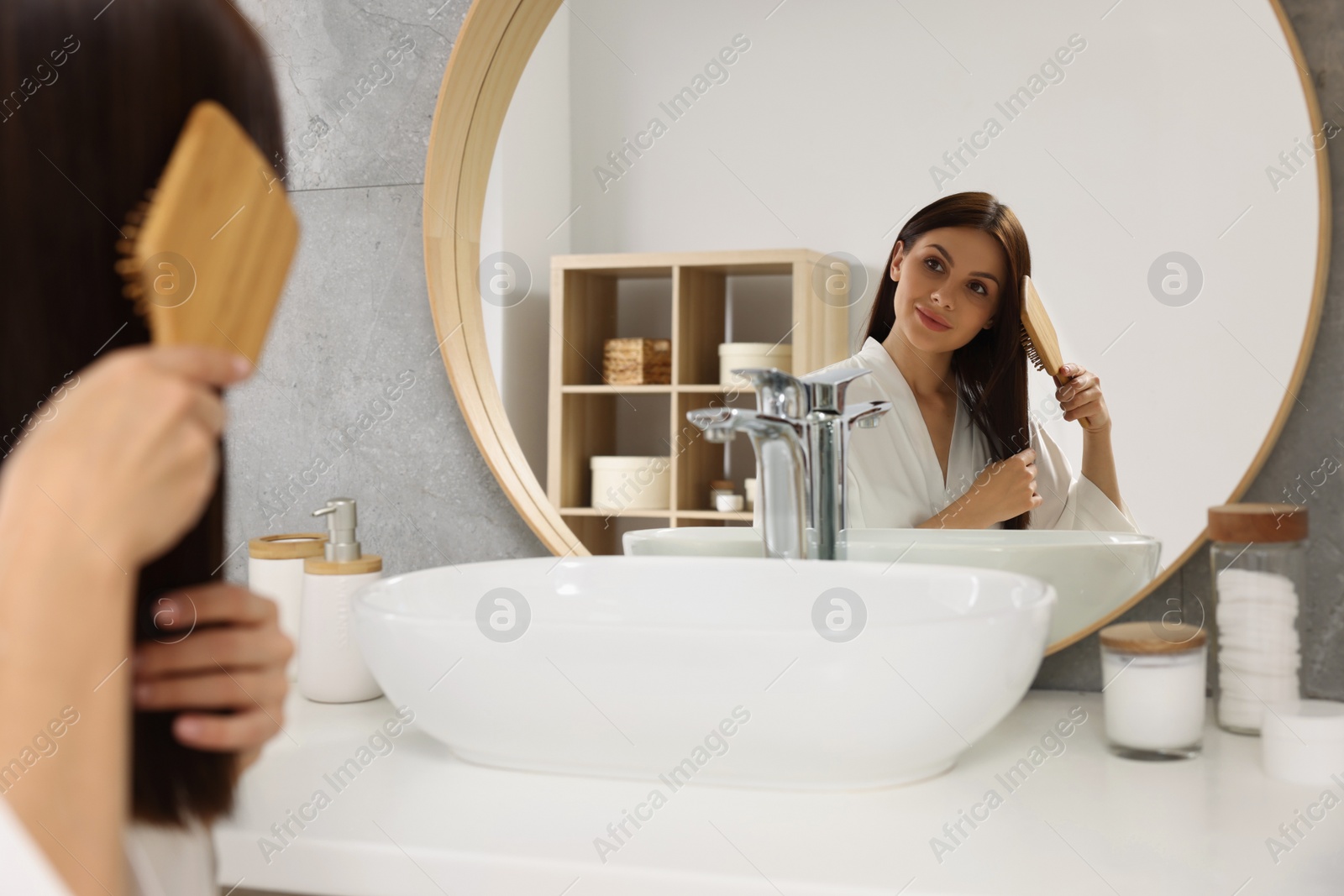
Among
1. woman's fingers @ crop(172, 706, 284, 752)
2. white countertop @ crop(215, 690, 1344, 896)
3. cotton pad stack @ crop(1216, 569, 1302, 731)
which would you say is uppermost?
woman's fingers @ crop(172, 706, 284, 752)

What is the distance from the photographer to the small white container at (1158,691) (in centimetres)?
69

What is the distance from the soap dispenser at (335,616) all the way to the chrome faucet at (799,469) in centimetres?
30

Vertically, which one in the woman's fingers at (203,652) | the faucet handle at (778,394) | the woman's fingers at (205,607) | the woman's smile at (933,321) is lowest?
the woman's fingers at (203,652)

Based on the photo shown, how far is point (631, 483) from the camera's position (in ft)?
3.08

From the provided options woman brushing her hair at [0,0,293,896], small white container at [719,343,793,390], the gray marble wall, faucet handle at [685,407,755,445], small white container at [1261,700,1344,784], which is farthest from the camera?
the gray marble wall

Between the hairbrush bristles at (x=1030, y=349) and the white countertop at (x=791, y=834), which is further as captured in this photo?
the hairbrush bristles at (x=1030, y=349)

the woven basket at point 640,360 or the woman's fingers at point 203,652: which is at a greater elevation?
the woven basket at point 640,360

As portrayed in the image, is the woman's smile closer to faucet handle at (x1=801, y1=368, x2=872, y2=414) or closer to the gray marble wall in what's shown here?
faucet handle at (x1=801, y1=368, x2=872, y2=414)

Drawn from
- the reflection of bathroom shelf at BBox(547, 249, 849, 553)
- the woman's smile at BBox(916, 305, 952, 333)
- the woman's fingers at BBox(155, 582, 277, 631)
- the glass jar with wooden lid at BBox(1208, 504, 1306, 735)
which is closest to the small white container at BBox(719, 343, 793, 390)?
the reflection of bathroom shelf at BBox(547, 249, 849, 553)

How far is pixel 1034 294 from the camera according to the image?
2.77ft

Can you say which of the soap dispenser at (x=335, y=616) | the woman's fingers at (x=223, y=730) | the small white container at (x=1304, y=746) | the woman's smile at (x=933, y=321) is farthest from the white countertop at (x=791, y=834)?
the woman's smile at (x=933, y=321)

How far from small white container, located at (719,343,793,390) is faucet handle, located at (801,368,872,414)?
27 millimetres

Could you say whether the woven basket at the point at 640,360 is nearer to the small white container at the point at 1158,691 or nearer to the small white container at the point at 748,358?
the small white container at the point at 748,358

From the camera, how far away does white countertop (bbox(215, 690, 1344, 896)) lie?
52cm
